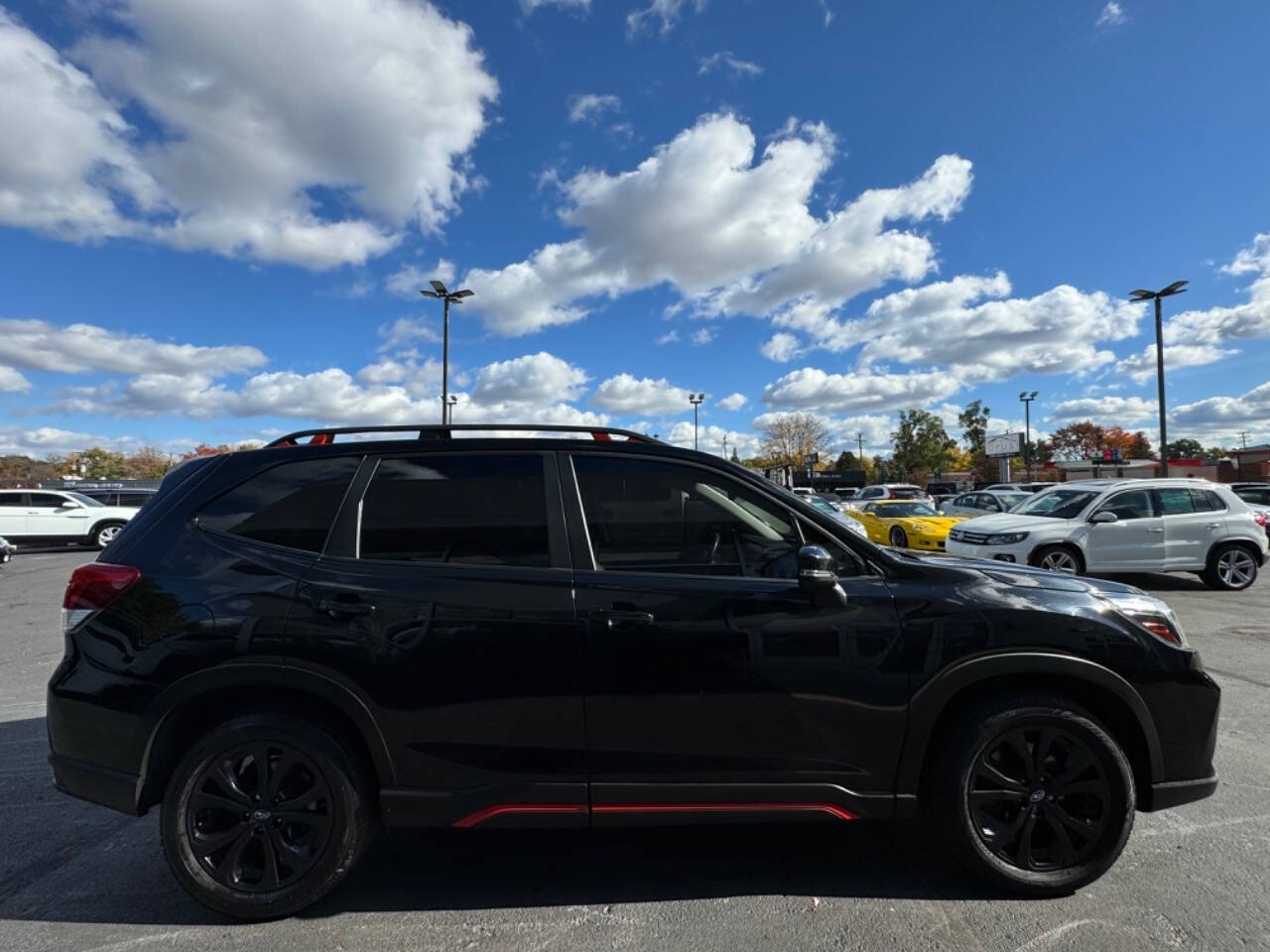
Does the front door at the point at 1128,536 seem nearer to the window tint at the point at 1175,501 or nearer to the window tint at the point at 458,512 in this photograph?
the window tint at the point at 1175,501

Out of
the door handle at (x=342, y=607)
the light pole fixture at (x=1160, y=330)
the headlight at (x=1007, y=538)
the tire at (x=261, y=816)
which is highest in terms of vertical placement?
the light pole fixture at (x=1160, y=330)

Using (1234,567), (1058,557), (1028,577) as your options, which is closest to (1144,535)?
(1058,557)

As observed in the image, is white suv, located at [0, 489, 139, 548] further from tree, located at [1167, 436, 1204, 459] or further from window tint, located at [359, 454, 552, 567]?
tree, located at [1167, 436, 1204, 459]

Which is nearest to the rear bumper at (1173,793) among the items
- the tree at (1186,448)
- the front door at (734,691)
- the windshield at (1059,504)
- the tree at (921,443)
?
the front door at (734,691)

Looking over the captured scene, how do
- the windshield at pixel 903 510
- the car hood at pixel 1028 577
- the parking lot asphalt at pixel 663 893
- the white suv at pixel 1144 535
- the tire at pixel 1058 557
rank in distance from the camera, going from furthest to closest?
the windshield at pixel 903 510 → the white suv at pixel 1144 535 → the tire at pixel 1058 557 → the car hood at pixel 1028 577 → the parking lot asphalt at pixel 663 893

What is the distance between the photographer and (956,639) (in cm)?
262

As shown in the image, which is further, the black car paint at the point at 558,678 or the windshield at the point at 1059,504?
the windshield at the point at 1059,504

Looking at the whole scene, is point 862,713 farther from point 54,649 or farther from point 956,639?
point 54,649

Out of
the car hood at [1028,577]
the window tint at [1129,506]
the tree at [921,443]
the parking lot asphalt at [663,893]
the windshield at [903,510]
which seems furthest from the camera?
the tree at [921,443]

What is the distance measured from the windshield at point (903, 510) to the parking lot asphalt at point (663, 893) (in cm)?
1317

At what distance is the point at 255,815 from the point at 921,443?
85.7 metres

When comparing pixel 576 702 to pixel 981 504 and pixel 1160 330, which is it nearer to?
pixel 981 504

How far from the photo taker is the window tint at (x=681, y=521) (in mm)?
2836

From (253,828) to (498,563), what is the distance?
4.55 ft
